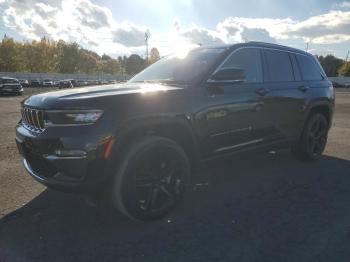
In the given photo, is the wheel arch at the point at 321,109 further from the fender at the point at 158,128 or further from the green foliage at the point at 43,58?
the green foliage at the point at 43,58

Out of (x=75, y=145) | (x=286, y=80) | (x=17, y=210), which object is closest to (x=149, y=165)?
(x=75, y=145)

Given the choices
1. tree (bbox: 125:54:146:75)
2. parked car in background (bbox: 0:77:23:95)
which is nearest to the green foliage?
tree (bbox: 125:54:146:75)

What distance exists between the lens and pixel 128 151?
3.57 meters

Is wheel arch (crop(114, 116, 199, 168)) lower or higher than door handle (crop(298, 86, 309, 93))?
lower

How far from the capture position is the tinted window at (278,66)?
5371mm

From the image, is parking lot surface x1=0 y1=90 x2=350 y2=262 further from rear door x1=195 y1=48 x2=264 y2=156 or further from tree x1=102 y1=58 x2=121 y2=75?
tree x1=102 y1=58 x2=121 y2=75

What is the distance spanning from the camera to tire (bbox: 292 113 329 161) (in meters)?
6.25

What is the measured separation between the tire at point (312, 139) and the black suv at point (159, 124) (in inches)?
28.0

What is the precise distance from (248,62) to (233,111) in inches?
35.6

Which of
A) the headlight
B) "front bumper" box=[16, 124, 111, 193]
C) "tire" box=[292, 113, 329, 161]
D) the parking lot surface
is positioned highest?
the headlight

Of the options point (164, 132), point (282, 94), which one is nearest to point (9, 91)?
point (282, 94)

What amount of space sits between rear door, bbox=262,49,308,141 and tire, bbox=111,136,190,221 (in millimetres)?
1741

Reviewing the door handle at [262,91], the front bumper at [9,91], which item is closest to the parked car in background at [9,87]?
the front bumper at [9,91]

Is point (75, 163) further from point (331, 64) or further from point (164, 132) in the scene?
point (331, 64)
